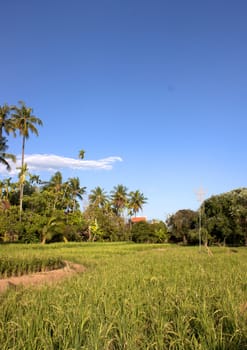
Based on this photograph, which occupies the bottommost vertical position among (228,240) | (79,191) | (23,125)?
(228,240)

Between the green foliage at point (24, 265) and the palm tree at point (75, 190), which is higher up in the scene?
the palm tree at point (75, 190)

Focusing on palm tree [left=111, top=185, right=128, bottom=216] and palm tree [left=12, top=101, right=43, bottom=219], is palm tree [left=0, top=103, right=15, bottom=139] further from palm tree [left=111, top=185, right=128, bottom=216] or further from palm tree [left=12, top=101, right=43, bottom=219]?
palm tree [left=111, top=185, right=128, bottom=216]

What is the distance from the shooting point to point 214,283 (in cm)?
606

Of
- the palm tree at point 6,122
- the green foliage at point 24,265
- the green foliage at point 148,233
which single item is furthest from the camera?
the green foliage at point 148,233

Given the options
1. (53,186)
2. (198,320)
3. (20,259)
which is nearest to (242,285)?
(198,320)

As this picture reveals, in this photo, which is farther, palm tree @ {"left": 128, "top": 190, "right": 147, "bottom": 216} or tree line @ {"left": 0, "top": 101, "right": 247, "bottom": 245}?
palm tree @ {"left": 128, "top": 190, "right": 147, "bottom": 216}

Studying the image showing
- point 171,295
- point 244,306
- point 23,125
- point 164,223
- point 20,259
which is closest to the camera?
point 244,306

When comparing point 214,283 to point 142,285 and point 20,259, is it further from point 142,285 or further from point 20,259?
point 20,259

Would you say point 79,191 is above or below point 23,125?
below

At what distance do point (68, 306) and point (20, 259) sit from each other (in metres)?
9.90

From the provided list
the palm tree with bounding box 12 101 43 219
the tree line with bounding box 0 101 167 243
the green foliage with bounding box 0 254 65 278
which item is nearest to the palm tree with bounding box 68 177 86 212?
the tree line with bounding box 0 101 167 243

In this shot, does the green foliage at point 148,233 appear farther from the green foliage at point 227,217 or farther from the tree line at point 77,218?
the green foliage at point 227,217

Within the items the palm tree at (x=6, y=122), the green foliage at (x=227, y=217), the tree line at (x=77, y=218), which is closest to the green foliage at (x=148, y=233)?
the tree line at (x=77, y=218)

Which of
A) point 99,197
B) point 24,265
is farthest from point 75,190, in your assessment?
point 24,265
